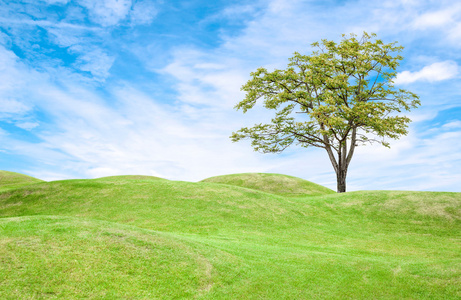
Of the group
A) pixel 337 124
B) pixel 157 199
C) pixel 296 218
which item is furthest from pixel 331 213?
pixel 157 199

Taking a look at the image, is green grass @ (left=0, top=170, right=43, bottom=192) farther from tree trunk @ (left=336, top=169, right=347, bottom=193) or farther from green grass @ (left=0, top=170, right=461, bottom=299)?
tree trunk @ (left=336, top=169, right=347, bottom=193)

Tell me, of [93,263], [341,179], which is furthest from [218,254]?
[341,179]

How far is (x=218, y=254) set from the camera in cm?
1430

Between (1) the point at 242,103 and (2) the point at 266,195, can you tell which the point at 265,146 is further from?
(2) the point at 266,195

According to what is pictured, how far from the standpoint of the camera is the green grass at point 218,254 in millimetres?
10883

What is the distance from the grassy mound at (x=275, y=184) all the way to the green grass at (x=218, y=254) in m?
20.9

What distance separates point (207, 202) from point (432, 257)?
56.2 feet

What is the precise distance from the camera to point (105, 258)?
11.9 meters

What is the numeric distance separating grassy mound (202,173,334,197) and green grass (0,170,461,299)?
68.5 feet

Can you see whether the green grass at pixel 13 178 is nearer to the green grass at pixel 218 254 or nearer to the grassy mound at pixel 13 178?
the grassy mound at pixel 13 178

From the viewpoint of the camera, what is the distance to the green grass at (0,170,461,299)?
10.9m

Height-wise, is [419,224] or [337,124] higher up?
[337,124]

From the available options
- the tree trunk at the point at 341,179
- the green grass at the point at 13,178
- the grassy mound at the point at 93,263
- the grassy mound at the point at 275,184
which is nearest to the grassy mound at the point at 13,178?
the green grass at the point at 13,178

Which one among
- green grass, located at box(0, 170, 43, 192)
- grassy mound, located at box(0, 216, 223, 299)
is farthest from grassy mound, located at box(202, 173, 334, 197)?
grassy mound, located at box(0, 216, 223, 299)
